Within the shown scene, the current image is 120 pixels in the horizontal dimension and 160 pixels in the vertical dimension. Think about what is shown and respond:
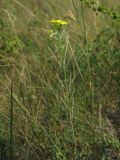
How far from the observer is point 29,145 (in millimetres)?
2637

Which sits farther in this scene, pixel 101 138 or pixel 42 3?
pixel 42 3

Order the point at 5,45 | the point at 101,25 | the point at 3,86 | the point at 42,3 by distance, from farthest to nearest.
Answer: the point at 42,3
the point at 101,25
the point at 5,45
the point at 3,86

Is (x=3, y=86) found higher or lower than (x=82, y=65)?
lower

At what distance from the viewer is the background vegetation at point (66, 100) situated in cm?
260

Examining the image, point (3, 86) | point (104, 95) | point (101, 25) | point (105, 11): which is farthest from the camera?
point (101, 25)

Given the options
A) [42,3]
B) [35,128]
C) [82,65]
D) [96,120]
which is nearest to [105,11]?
[82,65]

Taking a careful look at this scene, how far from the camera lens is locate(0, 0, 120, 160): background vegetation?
8.54 ft

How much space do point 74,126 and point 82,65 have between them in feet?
2.52

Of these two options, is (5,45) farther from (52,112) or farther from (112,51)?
(52,112)

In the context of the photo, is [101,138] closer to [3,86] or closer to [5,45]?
[3,86]

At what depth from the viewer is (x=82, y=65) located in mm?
3375

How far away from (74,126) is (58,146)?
166 mm

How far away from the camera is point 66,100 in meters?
2.62

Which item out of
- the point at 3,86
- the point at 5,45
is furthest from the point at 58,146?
the point at 5,45
